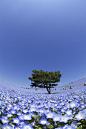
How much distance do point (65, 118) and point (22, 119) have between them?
558 millimetres

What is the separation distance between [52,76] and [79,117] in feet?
60.4

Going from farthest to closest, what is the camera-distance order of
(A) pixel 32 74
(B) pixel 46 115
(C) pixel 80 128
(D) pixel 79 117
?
(A) pixel 32 74 → (B) pixel 46 115 → (D) pixel 79 117 → (C) pixel 80 128

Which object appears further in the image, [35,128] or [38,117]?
[38,117]

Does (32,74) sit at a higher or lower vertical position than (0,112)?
higher

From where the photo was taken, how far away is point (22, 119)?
1.19 meters

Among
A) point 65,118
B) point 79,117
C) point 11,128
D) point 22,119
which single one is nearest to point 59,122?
point 65,118

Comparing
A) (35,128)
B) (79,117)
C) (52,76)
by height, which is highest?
(52,76)

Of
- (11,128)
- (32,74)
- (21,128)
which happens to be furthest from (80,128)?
(32,74)

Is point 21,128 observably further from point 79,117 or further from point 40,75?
point 40,75

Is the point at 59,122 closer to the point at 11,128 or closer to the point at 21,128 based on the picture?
the point at 21,128

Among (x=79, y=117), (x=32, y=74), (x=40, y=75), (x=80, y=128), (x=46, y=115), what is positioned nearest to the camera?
(x=80, y=128)

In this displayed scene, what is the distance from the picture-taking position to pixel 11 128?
3.38 feet

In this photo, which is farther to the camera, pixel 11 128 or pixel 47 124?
pixel 47 124

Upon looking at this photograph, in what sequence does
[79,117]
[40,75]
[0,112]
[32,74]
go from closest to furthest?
[79,117]
[0,112]
[40,75]
[32,74]
